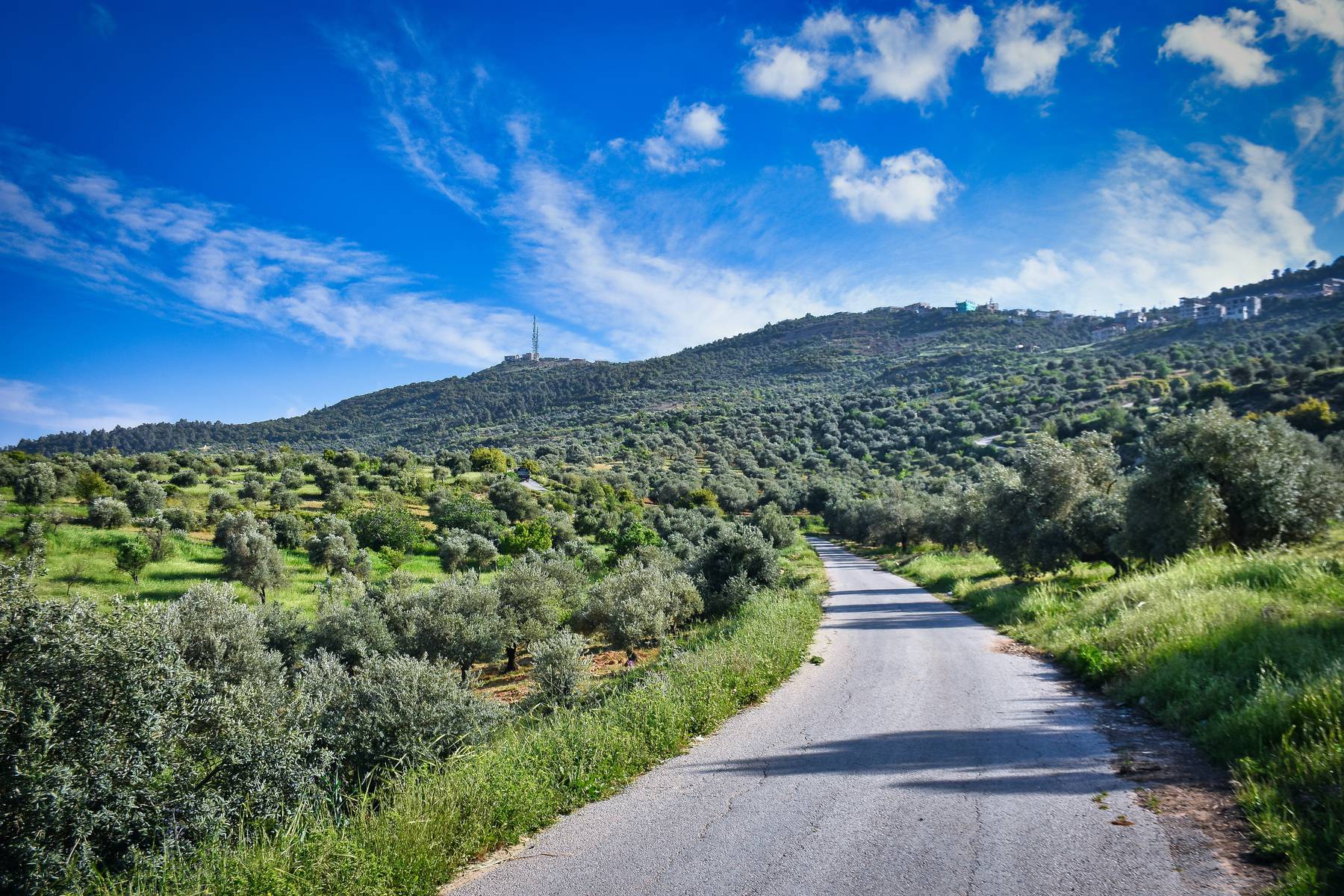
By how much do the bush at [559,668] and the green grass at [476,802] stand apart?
4.06m

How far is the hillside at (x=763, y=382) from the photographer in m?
90.7

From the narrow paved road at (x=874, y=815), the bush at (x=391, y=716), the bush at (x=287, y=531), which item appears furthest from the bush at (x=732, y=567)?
the bush at (x=287, y=531)

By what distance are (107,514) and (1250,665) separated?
39179 mm

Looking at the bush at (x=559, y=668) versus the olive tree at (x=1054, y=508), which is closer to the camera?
the bush at (x=559, y=668)

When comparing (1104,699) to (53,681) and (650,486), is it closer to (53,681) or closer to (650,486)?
(53,681)

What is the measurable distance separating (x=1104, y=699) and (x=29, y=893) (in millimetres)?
11928

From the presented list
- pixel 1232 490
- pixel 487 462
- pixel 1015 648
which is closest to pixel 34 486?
pixel 487 462

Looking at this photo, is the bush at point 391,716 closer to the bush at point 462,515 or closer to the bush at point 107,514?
the bush at point 107,514

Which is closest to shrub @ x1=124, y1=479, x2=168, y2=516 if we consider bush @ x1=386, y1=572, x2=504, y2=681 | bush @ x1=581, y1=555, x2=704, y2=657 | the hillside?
bush @ x1=386, y1=572, x2=504, y2=681

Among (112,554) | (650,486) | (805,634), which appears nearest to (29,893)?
(805,634)

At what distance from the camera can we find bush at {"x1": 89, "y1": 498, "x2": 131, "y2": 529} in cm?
2666

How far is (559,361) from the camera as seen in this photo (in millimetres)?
170500

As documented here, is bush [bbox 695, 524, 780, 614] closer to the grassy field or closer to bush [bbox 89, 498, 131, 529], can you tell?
the grassy field

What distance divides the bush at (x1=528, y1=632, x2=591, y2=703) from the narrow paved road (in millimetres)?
6306
